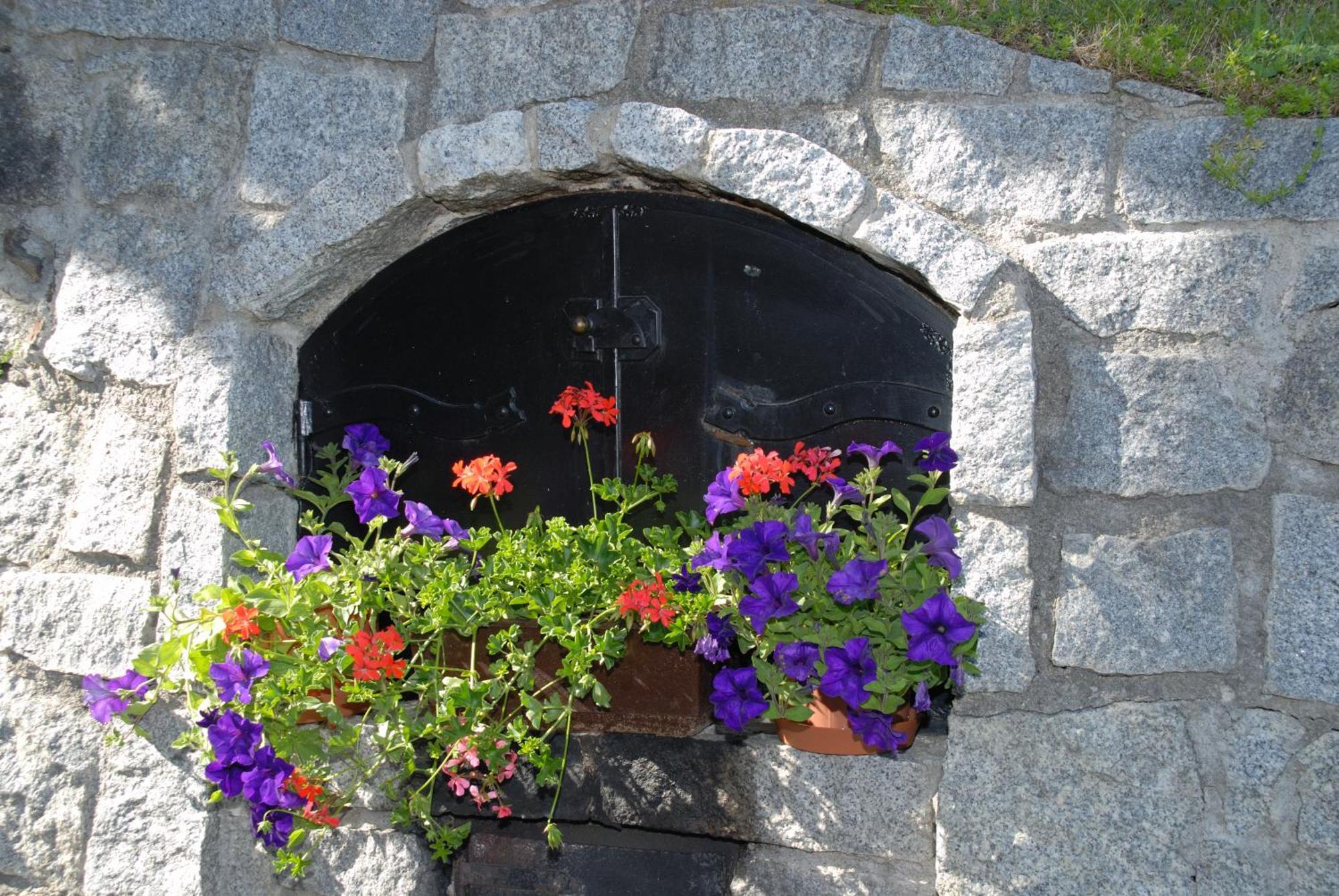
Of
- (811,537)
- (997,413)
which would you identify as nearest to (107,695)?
(811,537)

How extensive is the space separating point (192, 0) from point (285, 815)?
1.68 m

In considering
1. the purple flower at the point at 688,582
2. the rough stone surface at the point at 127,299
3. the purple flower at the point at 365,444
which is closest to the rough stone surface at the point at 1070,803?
the purple flower at the point at 688,582

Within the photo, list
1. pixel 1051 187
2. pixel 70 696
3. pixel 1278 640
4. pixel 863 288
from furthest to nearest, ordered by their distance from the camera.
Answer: pixel 70 696 < pixel 863 288 < pixel 1051 187 < pixel 1278 640

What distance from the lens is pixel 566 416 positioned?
2205 mm

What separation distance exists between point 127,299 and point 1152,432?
2038 millimetres

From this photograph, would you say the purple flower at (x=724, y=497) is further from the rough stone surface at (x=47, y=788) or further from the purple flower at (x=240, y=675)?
the rough stone surface at (x=47, y=788)

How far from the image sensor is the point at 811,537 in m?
1.94

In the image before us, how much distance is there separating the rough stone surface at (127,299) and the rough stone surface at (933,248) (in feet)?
4.64

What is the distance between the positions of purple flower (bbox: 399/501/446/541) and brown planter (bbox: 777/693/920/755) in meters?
0.72

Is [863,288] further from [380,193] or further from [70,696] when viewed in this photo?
[70,696]

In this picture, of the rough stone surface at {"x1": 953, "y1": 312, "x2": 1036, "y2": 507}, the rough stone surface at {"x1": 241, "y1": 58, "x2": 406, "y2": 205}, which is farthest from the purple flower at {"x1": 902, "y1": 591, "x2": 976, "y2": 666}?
the rough stone surface at {"x1": 241, "y1": 58, "x2": 406, "y2": 205}

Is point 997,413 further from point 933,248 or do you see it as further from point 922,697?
point 922,697

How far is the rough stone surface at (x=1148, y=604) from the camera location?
6.14 feet

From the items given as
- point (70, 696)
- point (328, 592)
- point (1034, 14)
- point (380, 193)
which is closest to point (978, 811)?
point (328, 592)
